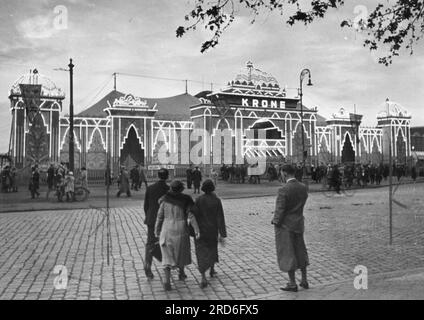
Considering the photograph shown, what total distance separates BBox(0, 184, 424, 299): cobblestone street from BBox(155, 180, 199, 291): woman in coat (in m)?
0.41

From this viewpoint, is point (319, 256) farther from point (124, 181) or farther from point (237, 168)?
point (237, 168)

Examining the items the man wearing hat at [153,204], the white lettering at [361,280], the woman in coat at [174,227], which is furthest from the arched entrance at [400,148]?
the woman in coat at [174,227]

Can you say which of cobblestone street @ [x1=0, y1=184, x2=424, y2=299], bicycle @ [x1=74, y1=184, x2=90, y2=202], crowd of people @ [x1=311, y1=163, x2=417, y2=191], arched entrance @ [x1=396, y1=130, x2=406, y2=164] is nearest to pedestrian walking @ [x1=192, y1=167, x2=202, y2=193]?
bicycle @ [x1=74, y1=184, x2=90, y2=202]

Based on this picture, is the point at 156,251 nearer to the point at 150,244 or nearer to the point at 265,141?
the point at 150,244

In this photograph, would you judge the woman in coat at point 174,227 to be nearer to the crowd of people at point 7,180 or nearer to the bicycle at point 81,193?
the bicycle at point 81,193

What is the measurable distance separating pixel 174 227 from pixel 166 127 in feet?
160

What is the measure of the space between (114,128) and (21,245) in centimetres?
4060

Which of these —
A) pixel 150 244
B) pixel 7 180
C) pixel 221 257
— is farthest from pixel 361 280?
pixel 7 180

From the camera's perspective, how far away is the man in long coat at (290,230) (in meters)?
Answer: 6.27

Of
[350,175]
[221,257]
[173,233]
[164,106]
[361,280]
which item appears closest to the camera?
[361,280]

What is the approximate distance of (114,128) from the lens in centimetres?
4984

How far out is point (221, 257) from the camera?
8711 millimetres

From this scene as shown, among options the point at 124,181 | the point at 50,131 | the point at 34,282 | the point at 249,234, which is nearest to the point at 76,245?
the point at 34,282
